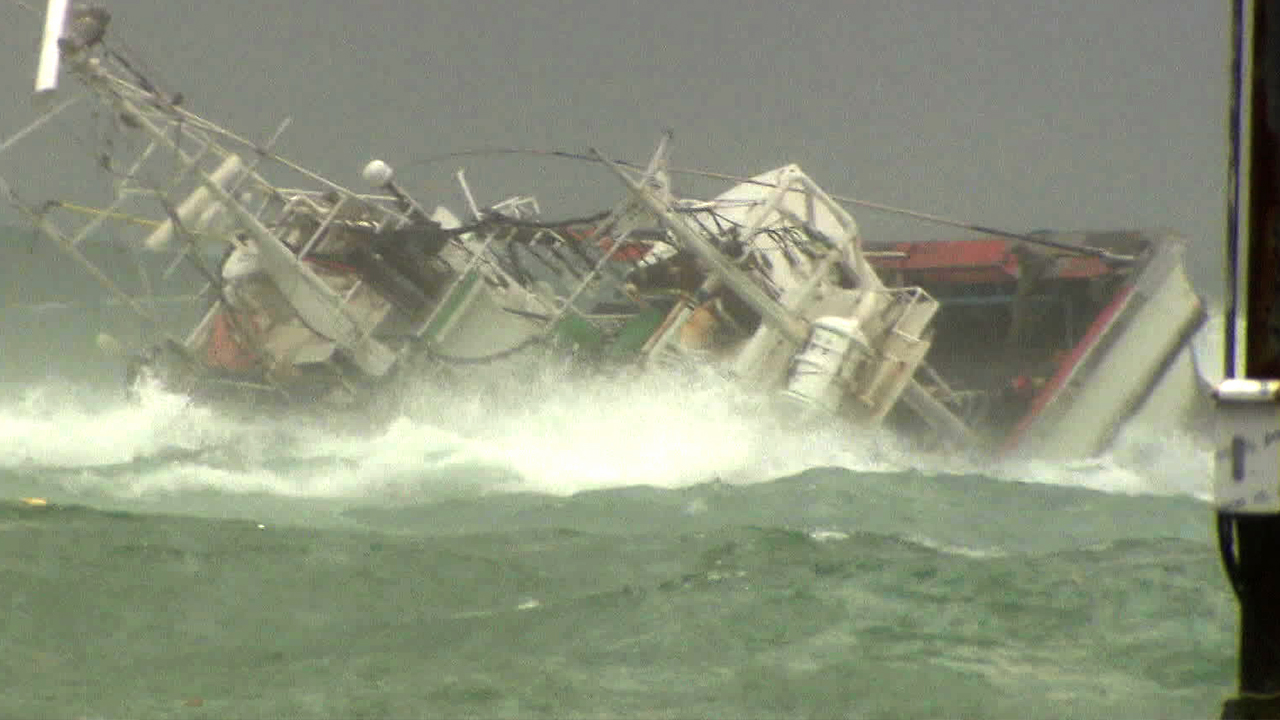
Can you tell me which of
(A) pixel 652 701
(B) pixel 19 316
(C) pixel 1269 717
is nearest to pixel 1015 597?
(A) pixel 652 701

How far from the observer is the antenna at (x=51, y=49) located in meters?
13.6

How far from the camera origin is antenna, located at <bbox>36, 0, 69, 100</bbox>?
13570mm

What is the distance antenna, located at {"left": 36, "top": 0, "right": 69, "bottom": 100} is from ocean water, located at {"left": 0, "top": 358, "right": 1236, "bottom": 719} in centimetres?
351

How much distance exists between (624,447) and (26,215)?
6.22 m

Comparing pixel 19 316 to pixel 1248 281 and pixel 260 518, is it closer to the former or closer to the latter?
pixel 260 518

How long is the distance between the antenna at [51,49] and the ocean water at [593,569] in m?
3.51

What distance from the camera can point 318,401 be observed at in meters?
15.5

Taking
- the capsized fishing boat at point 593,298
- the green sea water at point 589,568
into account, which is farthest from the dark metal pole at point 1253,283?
the capsized fishing boat at point 593,298

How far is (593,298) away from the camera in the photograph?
615 inches

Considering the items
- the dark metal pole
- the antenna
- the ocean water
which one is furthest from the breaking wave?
the dark metal pole

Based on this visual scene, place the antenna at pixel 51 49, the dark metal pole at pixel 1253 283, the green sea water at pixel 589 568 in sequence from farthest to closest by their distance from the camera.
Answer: the antenna at pixel 51 49, the green sea water at pixel 589 568, the dark metal pole at pixel 1253 283

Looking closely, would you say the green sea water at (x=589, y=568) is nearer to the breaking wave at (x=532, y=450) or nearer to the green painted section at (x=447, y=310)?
the breaking wave at (x=532, y=450)

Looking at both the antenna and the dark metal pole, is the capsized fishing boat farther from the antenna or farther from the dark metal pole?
the dark metal pole

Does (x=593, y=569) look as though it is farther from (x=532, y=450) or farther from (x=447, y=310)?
(x=447, y=310)
